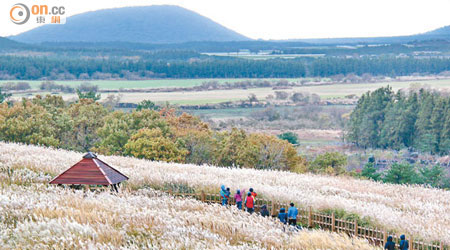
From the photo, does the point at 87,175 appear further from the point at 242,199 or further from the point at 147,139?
the point at 147,139

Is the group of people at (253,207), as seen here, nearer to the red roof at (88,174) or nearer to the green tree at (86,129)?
the red roof at (88,174)

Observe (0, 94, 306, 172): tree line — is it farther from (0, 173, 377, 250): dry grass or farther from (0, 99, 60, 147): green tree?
(0, 173, 377, 250): dry grass

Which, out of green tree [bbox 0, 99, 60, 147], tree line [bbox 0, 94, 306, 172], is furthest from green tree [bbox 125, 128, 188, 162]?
green tree [bbox 0, 99, 60, 147]

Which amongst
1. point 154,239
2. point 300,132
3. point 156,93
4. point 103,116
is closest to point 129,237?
point 154,239

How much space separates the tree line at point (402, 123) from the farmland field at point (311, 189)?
6532cm

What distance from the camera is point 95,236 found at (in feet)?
44.5

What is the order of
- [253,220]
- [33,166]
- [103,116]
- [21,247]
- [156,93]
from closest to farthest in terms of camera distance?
[21,247], [253,220], [33,166], [103,116], [156,93]

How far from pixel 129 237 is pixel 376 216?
28.3 ft

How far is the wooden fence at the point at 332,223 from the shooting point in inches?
639

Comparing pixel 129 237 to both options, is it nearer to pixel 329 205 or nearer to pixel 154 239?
pixel 154 239

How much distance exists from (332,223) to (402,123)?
272 feet

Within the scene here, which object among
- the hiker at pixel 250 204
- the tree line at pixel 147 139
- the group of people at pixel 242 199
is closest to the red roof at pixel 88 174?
the group of people at pixel 242 199

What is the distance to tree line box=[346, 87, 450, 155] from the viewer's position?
3573 inches

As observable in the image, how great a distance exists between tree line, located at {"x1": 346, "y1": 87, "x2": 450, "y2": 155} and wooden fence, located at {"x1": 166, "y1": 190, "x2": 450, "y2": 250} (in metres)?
72.3
